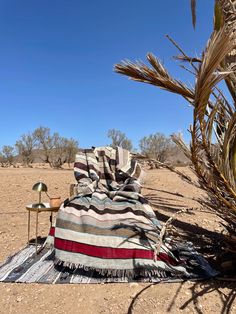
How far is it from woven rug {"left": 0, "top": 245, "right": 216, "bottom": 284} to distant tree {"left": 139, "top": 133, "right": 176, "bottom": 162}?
2423 centimetres

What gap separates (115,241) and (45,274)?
78cm

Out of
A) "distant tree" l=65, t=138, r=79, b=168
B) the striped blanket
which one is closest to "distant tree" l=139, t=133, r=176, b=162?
"distant tree" l=65, t=138, r=79, b=168

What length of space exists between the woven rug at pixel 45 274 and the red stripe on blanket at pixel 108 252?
18cm

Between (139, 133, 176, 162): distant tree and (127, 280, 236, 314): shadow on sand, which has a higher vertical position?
(139, 133, 176, 162): distant tree

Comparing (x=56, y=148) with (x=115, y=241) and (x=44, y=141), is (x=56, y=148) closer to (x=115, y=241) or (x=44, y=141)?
(x=44, y=141)

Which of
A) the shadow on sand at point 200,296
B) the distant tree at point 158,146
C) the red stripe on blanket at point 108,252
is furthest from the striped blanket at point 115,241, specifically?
the distant tree at point 158,146

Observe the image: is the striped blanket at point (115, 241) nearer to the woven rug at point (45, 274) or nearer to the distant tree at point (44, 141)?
the woven rug at point (45, 274)

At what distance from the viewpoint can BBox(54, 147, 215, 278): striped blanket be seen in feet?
10.4

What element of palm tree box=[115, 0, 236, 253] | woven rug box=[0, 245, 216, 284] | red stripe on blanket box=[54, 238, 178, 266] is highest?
palm tree box=[115, 0, 236, 253]

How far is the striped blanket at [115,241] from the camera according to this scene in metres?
3.17

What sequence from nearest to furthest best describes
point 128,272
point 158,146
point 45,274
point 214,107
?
1. point 214,107
2. point 128,272
3. point 45,274
4. point 158,146

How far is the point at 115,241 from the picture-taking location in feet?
10.6

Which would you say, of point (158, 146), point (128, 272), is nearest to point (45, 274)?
point (128, 272)

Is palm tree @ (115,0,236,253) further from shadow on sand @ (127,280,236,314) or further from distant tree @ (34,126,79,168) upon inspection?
distant tree @ (34,126,79,168)
